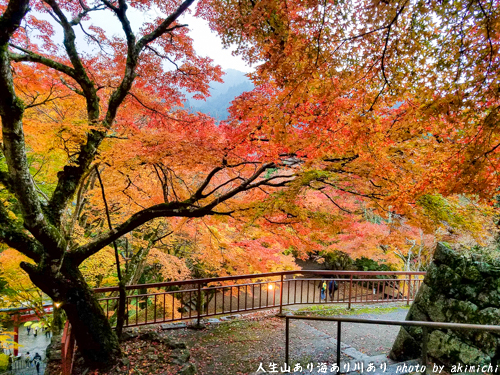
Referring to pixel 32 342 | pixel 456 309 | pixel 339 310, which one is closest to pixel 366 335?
pixel 339 310

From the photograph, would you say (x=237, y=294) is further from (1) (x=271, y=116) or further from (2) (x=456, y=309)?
(1) (x=271, y=116)

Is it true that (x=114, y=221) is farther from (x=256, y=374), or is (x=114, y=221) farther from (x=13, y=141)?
(x=256, y=374)

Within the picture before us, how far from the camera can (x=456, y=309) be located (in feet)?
11.9

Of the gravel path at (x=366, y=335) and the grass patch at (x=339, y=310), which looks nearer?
the gravel path at (x=366, y=335)

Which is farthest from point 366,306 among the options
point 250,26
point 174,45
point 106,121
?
point 174,45

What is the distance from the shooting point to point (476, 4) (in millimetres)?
1938

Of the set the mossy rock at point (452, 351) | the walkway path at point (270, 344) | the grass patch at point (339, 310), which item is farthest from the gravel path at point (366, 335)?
the mossy rock at point (452, 351)

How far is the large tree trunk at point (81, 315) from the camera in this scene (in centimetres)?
378

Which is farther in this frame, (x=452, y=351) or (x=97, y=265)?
(x=97, y=265)

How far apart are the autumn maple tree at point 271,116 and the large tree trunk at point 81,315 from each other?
0.02 m

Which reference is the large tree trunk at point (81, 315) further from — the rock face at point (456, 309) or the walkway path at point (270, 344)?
the rock face at point (456, 309)

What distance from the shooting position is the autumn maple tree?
2.35m

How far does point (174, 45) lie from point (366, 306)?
8.69m

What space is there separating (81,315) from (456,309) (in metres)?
5.72
